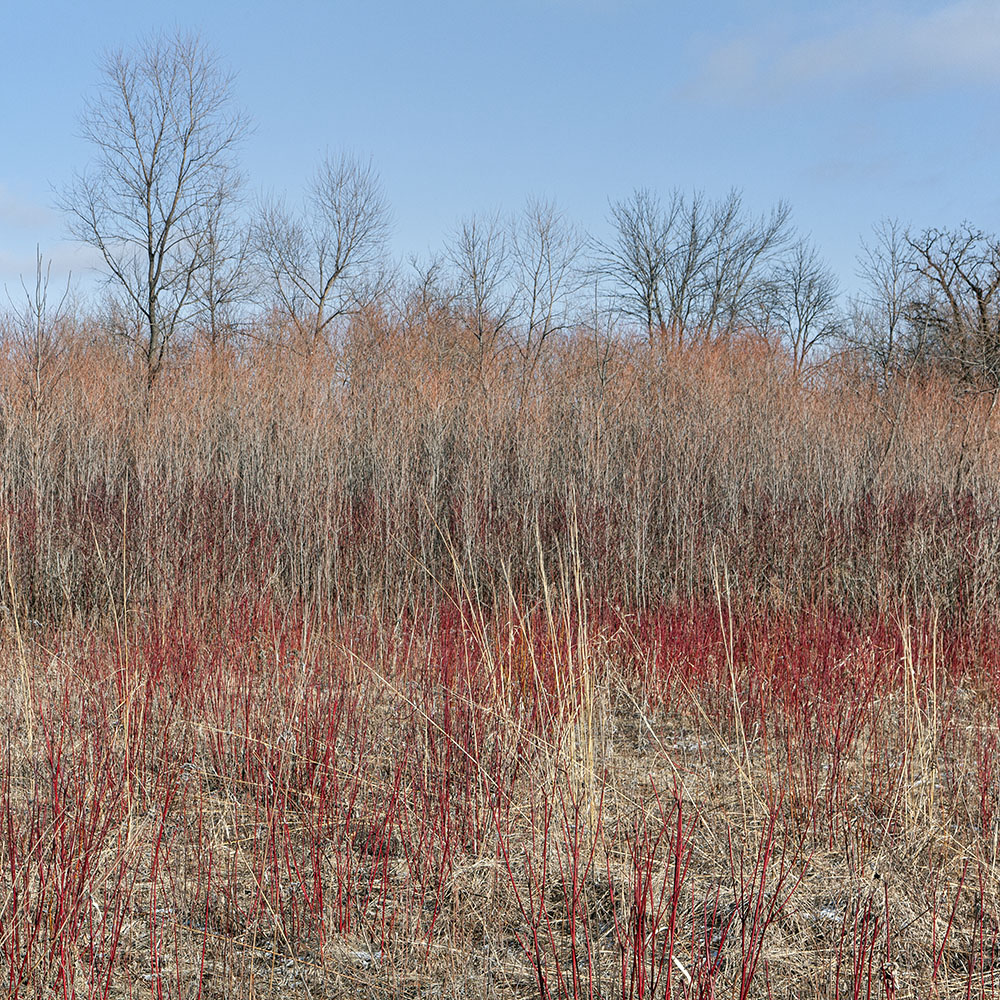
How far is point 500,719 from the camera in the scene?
346 centimetres

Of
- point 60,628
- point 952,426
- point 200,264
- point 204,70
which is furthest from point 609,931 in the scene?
point 204,70

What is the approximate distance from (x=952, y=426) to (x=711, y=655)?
9795mm

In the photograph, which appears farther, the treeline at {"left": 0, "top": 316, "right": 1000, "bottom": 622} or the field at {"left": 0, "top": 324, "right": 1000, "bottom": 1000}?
the treeline at {"left": 0, "top": 316, "right": 1000, "bottom": 622}

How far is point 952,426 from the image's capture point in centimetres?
1280

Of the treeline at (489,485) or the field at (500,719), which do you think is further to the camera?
the treeline at (489,485)

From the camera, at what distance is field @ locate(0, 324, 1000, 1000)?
2.45 metres

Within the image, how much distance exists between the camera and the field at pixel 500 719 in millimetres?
2445

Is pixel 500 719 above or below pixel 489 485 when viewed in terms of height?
below

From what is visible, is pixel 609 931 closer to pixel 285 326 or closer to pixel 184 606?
pixel 184 606

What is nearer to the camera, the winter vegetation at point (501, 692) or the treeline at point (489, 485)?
the winter vegetation at point (501, 692)

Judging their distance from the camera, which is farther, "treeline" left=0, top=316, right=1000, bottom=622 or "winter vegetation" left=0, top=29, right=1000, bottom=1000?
"treeline" left=0, top=316, right=1000, bottom=622

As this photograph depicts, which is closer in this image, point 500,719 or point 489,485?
point 500,719

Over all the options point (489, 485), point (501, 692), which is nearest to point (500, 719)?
point (501, 692)

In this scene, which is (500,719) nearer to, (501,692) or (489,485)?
(501,692)
